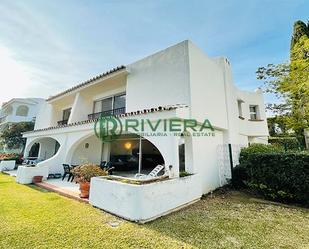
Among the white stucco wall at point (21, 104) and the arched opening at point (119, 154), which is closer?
the arched opening at point (119, 154)

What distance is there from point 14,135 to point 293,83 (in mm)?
35716

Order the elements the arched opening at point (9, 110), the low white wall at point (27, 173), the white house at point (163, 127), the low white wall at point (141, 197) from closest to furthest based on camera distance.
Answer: the low white wall at point (141, 197) < the white house at point (163, 127) < the low white wall at point (27, 173) < the arched opening at point (9, 110)

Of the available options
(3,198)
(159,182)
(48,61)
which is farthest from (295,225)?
(48,61)

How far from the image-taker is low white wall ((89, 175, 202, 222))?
5.71 meters

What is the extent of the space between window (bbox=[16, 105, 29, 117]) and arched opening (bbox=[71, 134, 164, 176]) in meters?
30.9

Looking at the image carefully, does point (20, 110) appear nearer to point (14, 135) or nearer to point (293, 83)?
point (14, 135)

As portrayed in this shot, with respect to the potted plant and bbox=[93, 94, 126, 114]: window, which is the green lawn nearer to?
the potted plant

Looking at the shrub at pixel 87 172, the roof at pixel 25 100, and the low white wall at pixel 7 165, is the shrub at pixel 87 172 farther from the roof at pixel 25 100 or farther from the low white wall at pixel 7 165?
the roof at pixel 25 100

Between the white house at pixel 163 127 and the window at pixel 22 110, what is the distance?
2489cm

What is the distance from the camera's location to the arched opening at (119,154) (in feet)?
52.7

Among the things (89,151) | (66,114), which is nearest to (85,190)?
(89,151)

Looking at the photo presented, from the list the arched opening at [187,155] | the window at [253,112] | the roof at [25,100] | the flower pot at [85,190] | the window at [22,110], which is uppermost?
the roof at [25,100]

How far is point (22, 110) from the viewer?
38344 millimetres

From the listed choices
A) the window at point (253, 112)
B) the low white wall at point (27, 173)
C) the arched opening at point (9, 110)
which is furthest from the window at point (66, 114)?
the arched opening at point (9, 110)
